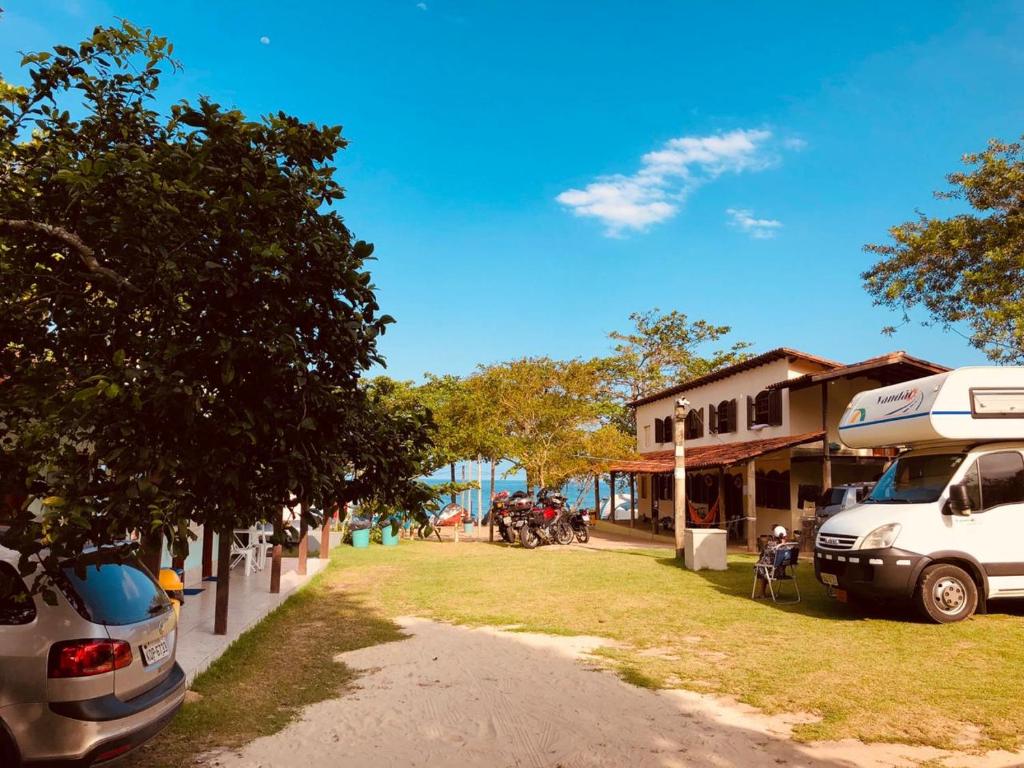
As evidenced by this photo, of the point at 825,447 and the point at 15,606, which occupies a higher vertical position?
the point at 825,447

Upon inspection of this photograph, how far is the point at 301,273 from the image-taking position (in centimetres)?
362

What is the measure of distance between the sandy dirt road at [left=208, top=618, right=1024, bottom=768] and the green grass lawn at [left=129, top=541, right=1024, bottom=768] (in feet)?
0.88

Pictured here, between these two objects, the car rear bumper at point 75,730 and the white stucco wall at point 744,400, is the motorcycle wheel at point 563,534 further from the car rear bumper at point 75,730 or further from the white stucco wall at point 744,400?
the car rear bumper at point 75,730

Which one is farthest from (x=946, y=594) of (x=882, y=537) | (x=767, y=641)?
(x=767, y=641)

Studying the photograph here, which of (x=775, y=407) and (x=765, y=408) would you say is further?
(x=765, y=408)

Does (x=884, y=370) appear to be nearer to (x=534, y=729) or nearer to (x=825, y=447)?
(x=825, y=447)

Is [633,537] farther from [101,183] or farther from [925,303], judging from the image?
[101,183]

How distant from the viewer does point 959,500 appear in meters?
8.98

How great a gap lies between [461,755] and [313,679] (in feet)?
8.49

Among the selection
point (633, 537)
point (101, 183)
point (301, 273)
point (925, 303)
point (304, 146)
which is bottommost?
point (633, 537)

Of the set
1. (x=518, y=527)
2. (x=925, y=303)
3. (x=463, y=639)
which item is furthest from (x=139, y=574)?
(x=925, y=303)

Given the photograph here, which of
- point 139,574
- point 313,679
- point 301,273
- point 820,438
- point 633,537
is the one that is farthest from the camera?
point 633,537

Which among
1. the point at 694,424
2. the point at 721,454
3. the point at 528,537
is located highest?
the point at 694,424

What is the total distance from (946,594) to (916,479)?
154cm
